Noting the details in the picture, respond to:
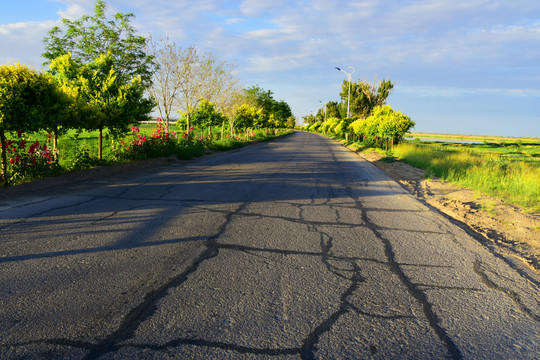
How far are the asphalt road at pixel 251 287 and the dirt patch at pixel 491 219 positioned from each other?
1.37 feet

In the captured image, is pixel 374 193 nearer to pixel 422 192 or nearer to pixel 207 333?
pixel 422 192

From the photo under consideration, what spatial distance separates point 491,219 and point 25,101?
34.8ft

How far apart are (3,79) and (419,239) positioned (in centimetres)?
931

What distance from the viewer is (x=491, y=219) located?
629 centimetres

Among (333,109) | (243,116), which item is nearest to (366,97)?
(243,116)

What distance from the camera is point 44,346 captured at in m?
2.33

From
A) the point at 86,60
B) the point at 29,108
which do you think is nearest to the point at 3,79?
the point at 29,108

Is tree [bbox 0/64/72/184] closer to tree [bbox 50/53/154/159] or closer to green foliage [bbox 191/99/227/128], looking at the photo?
tree [bbox 50/53/154/159]

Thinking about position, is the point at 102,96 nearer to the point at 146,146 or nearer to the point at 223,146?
the point at 146,146

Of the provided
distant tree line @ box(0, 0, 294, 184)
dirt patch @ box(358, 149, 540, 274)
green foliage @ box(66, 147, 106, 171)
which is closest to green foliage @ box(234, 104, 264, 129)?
distant tree line @ box(0, 0, 294, 184)

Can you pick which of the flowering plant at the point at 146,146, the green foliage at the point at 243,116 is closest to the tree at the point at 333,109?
the green foliage at the point at 243,116

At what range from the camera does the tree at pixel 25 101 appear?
7418 millimetres

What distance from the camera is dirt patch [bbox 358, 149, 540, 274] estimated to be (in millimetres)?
4738

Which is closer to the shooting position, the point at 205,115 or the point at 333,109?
the point at 205,115
